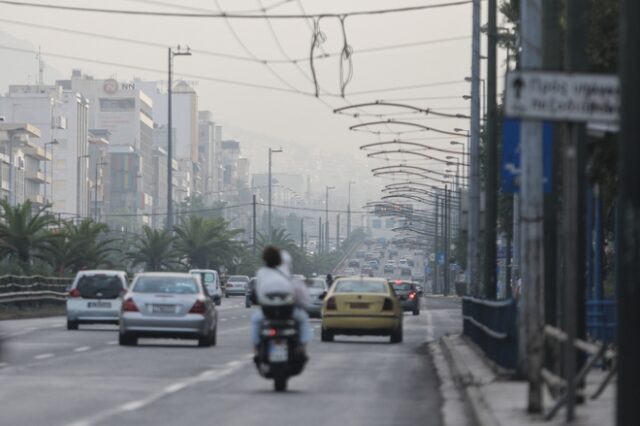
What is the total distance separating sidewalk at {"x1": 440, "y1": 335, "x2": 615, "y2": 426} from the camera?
16.4 metres

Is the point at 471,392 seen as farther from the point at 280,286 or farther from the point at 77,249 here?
the point at 77,249

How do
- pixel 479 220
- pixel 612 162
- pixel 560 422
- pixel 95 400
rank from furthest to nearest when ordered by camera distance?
pixel 479 220, pixel 612 162, pixel 95 400, pixel 560 422

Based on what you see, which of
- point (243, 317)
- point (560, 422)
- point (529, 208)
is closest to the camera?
point (560, 422)

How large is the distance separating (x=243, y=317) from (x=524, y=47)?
142 feet

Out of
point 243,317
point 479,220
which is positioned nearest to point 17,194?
point 243,317

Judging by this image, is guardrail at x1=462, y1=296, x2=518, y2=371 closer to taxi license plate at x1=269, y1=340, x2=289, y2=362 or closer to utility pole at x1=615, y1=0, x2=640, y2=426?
taxi license plate at x1=269, y1=340, x2=289, y2=362

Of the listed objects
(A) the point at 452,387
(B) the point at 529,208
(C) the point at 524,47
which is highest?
(C) the point at 524,47

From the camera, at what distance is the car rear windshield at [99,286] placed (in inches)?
1751

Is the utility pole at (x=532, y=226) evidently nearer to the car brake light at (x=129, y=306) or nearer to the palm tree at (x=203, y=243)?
the car brake light at (x=129, y=306)

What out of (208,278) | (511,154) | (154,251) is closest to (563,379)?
(511,154)

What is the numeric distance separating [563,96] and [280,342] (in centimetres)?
883

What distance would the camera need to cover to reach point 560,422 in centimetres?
1596

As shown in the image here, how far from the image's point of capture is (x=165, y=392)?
21328mm

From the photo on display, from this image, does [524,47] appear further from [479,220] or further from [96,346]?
[479,220]
